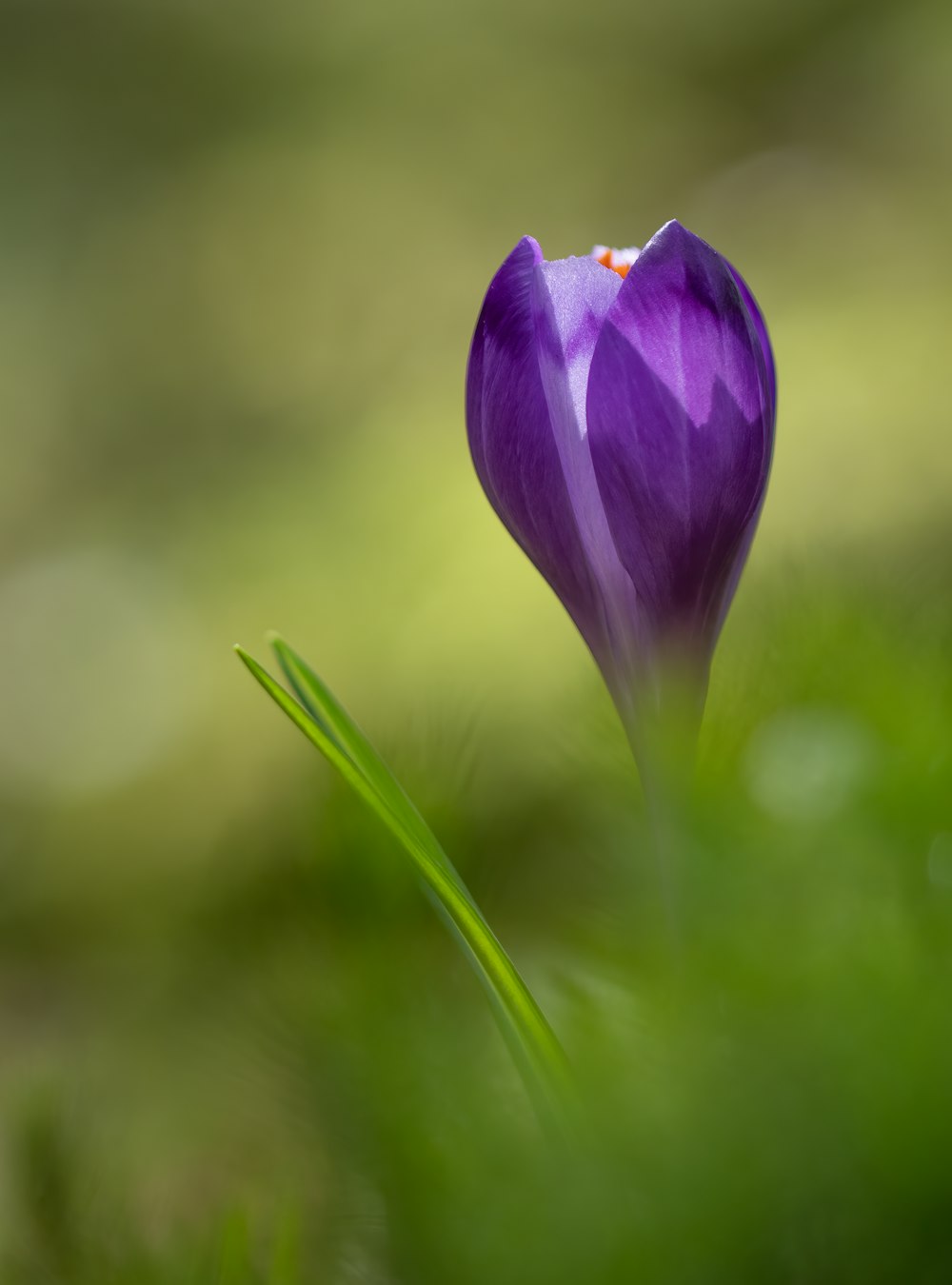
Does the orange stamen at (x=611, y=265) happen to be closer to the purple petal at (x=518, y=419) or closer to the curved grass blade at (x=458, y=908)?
the purple petal at (x=518, y=419)

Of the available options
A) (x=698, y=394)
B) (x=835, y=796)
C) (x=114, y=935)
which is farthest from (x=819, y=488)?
(x=835, y=796)

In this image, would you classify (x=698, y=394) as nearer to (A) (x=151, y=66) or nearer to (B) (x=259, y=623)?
(B) (x=259, y=623)

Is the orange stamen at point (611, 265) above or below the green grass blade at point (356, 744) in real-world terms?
above

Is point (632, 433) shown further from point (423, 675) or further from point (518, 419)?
point (423, 675)

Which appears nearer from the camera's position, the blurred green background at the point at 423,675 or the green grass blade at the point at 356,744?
the blurred green background at the point at 423,675

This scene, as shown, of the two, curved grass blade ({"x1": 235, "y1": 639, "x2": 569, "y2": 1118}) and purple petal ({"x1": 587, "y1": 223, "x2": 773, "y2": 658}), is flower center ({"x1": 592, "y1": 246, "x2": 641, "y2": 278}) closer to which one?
purple petal ({"x1": 587, "y1": 223, "x2": 773, "y2": 658})

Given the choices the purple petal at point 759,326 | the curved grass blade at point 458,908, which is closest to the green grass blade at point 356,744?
the curved grass blade at point 458,908

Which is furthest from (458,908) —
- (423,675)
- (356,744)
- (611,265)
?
(423,675)
